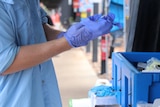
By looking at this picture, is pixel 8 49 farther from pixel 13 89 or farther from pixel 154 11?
pixel 154 11


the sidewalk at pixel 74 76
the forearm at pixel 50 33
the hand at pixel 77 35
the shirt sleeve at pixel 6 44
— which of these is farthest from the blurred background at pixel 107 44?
the shirt sleeve at pixel 6 44

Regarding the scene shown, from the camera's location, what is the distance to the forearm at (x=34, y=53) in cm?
154

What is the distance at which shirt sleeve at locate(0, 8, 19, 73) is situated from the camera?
1503 millimetres

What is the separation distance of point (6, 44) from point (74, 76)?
5279 millimetres

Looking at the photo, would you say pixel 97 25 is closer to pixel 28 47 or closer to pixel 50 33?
pixel 28 47

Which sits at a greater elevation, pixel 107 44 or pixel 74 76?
pixel 107 44

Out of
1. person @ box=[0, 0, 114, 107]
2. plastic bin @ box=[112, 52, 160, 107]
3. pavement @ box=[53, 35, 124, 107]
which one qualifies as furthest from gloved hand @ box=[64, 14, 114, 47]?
pavement @ box=[53, 35, 124, 107]

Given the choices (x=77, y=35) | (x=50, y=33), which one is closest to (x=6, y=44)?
(x=77, y=35)

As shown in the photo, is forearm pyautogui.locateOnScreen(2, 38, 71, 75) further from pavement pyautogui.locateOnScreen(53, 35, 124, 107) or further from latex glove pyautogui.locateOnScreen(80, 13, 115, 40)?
pavement pyautogui.locateOnScreen(53, 35, 124, 107)

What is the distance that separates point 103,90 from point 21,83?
1.76ft

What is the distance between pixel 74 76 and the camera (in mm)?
6758

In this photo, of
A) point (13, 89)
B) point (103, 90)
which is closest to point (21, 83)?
point (13, 89)

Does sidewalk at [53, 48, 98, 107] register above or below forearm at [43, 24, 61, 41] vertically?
below

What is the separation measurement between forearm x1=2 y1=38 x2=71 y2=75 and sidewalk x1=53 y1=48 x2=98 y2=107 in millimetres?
3370
